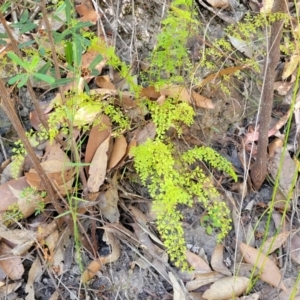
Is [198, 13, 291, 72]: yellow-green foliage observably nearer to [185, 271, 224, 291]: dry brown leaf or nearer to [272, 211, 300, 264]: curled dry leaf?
[272, 211, 300, 264]: curled dry leaf

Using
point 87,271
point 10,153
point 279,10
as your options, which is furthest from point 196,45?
point 87,271

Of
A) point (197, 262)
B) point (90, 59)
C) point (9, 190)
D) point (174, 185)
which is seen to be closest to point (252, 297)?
point (197, 262)

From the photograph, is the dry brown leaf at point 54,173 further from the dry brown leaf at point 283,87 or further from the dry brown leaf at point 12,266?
the dry brown leaf at point 283,87

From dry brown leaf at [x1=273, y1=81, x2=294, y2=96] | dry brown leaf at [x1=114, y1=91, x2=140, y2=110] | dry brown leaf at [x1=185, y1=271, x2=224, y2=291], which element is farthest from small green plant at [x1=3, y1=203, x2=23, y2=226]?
dry brown leaf at [x1=273, y1=81, x2=294, y2=96]

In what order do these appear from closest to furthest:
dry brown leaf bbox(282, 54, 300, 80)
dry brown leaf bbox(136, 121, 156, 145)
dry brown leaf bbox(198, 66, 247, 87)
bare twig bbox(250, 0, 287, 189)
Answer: bare twig bbox(250, 0, 287, 189), dry brown leaf bbox(136, 121, 156, 145), dry brown leaf bbox(198, 66, 247, 87), dry brown leaf bbox(282, 54, 300, 80)

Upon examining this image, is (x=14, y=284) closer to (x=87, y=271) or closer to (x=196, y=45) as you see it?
(x=87, y=271)

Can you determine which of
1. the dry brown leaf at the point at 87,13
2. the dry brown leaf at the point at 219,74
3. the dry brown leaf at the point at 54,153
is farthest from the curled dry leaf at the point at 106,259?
the dry brown leaf at the point at 87,13

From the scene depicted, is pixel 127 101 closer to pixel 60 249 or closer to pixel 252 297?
pixel 60 249
